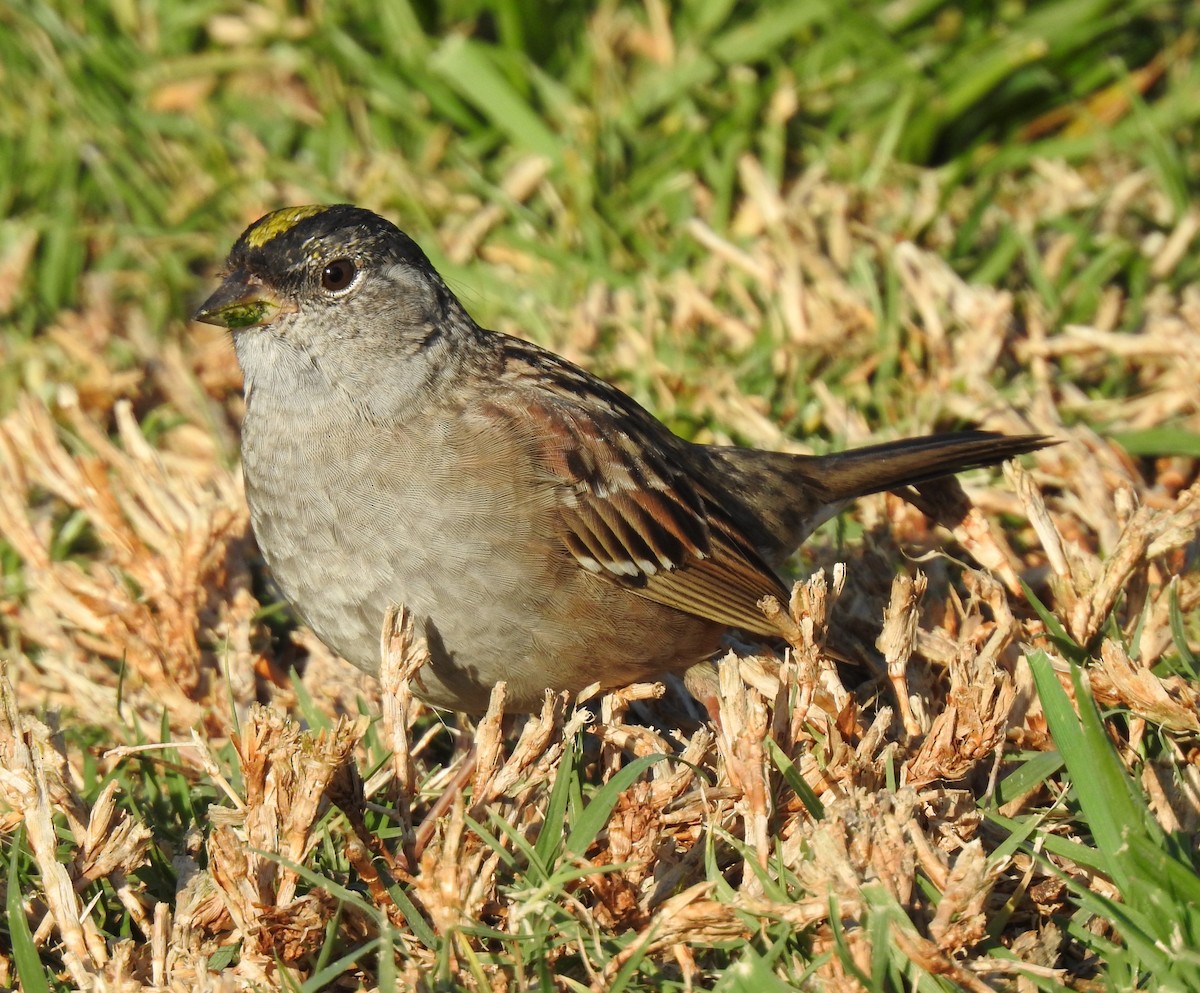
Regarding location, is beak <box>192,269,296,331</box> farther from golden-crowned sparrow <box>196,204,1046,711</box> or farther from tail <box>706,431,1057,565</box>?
tail <box>706,431,1057,565</box>

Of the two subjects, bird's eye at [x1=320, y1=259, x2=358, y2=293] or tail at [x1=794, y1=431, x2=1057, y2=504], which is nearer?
bird's eye at [x1=320, y1=259, x2=358, y2=293]

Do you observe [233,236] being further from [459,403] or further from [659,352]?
[459,403]

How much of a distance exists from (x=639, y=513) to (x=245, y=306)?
110 cm

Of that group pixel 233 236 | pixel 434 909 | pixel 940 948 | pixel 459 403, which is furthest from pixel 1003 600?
pixel 233 236

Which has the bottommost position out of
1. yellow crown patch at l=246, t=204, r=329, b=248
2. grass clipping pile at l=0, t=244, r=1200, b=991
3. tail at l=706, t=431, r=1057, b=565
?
grass clipping pile at l=0, t=244, r=1200, b=991

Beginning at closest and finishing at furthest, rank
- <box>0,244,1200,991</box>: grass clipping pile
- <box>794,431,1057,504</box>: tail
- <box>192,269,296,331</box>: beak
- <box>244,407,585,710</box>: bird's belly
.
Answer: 1. <box>0,244,1200,991</box>: grass clipping pile
2. <box>244,407,585,710</box>: bird's belly
3. <box>192,269,296,331</box>: beak
4. <box>794,431,1057,504</box>: tail

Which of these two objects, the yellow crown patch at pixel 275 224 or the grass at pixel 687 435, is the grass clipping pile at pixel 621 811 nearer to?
the grass at pixel 687 435

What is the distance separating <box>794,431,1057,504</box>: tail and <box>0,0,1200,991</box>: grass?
0.16m

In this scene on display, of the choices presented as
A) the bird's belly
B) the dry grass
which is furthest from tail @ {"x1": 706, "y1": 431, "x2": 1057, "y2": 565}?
the bird's belly

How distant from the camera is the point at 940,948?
8.96ft

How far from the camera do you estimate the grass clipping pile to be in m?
2.81

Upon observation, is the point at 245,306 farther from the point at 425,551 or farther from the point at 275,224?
the point at 425,551

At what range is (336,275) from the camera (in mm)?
3619

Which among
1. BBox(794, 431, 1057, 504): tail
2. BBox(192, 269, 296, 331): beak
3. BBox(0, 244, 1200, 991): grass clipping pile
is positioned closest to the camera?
BBox(0, 244, 1200, 991): grass clipping pile
